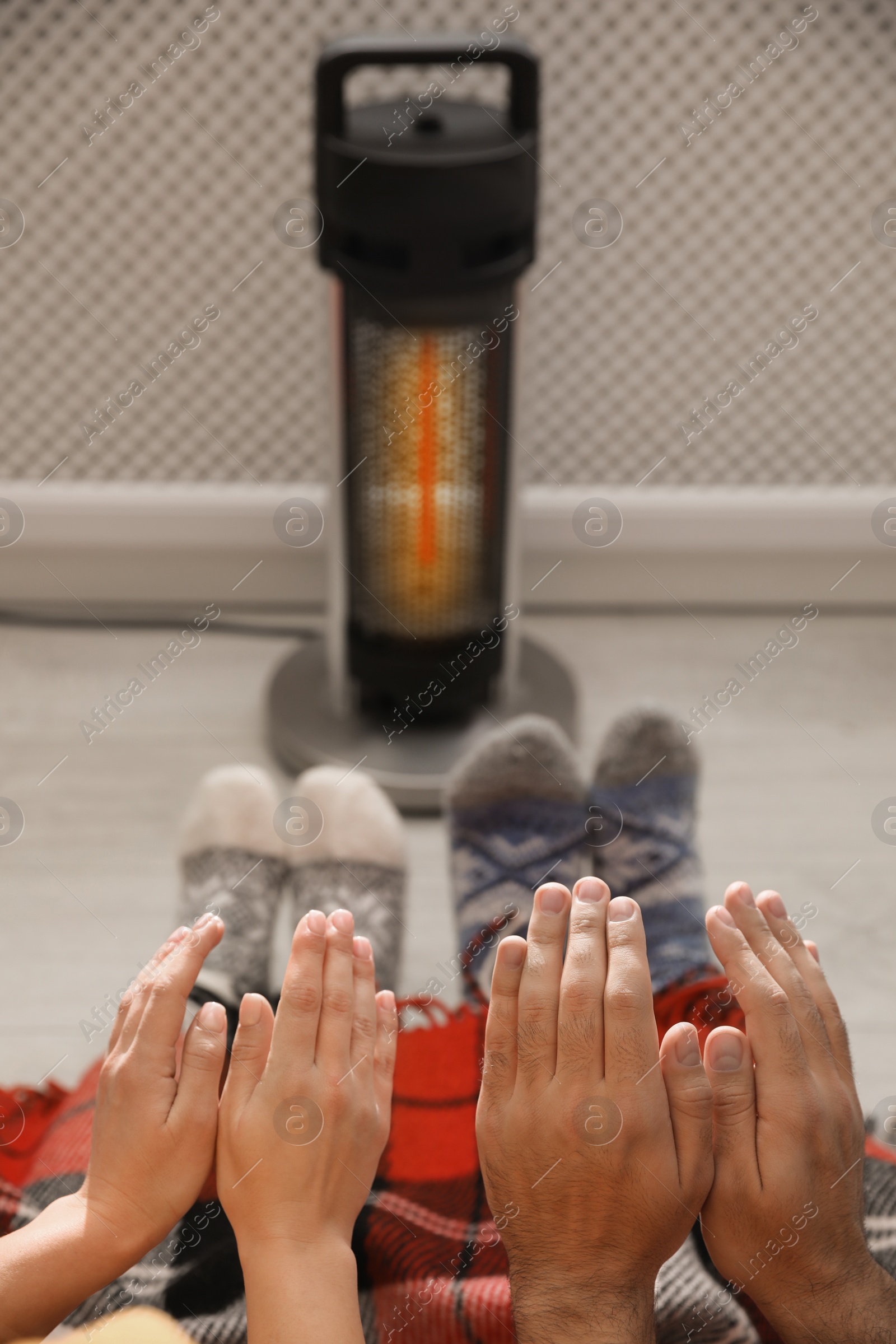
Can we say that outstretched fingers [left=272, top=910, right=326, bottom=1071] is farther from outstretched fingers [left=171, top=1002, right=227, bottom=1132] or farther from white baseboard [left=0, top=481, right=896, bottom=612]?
white baseboard [left=0, top=481, right=896, bottom=612]

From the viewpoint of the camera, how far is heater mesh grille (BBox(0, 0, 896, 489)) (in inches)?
52.9

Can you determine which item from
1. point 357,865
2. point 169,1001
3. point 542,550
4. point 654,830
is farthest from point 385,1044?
point 542,550

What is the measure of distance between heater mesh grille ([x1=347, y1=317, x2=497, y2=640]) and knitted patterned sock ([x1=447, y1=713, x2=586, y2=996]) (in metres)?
0.20

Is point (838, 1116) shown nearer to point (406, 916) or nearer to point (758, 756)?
point (406, 916)

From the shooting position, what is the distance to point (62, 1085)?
1.07 meters

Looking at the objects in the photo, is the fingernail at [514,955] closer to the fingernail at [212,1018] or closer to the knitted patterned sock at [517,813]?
the fingernail at [212,1018]

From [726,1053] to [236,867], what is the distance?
2.04 feet

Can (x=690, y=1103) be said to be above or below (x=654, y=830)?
below

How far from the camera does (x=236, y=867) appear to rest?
114 cm

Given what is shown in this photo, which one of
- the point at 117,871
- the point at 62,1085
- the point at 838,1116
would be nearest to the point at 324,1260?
the point at 838,1116

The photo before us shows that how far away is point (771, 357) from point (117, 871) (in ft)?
3.55

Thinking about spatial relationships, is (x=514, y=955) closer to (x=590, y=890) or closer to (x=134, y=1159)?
(x=590, y=890)

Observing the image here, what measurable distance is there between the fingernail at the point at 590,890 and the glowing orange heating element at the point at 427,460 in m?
0.66

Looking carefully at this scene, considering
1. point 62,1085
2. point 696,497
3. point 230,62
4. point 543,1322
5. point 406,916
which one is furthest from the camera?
point 696,497
